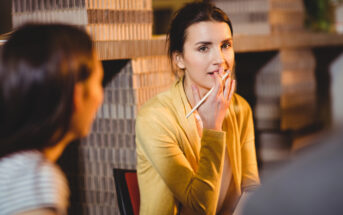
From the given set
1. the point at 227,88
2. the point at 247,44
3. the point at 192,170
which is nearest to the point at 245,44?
the point at 247,44

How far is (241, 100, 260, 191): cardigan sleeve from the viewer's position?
6.38 ft

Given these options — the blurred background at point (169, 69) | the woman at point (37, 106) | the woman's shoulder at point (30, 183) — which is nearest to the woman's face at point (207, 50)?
A: the blurred background at point (169, 69)

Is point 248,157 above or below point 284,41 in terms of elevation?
below

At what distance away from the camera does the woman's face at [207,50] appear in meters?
1.83

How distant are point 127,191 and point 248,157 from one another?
530 mm

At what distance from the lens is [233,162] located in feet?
6.11

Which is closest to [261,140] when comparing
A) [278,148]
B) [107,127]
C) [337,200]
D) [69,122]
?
[278,148]

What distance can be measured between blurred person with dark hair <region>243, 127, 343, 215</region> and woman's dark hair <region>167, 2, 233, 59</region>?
48.7 inches

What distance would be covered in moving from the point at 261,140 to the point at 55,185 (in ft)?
9.22

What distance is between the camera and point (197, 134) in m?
1.81

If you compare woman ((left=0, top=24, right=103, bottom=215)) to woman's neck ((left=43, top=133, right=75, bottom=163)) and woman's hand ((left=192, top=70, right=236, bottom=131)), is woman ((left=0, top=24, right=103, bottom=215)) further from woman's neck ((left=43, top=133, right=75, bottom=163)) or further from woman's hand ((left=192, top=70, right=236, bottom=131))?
woman's hand ((left=192, top=70, right=236, bottom=131))

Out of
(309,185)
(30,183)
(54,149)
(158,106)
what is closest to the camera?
(309,185)

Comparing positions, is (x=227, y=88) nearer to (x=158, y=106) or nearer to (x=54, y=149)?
(x=158, y=106)

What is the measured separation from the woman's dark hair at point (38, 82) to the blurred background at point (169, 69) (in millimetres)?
514
